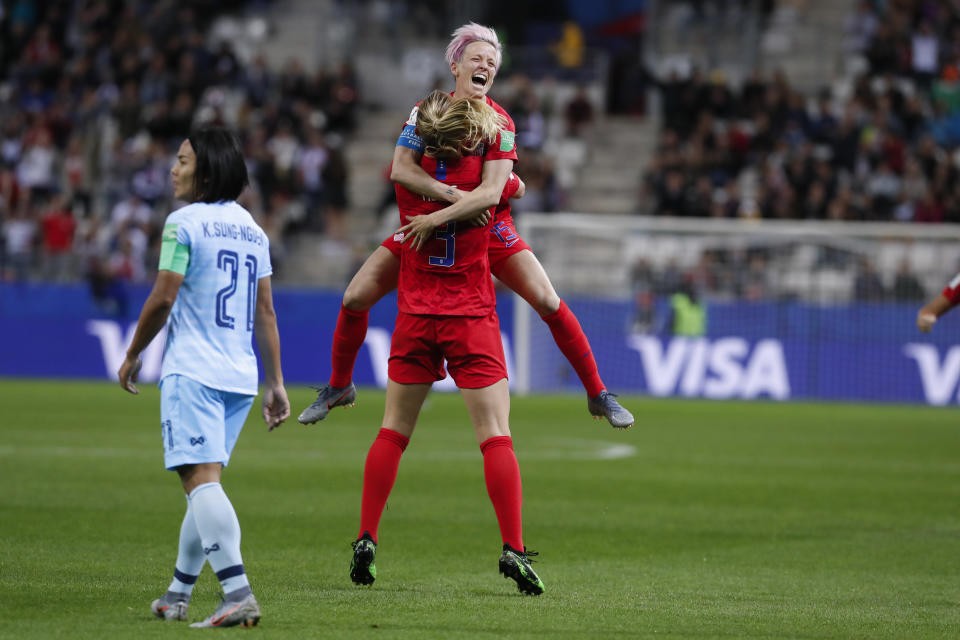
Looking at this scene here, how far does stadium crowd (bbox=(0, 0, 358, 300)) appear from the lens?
90.1ft

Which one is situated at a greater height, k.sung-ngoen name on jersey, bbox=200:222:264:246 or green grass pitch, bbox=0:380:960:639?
k.sung-ngoen name on jersey, bbox=200:222:264:246

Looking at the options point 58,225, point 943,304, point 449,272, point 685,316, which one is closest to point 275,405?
point 449,272

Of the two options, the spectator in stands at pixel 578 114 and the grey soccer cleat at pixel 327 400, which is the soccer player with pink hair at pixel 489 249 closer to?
the grey soccer cleat at pixel 327 400

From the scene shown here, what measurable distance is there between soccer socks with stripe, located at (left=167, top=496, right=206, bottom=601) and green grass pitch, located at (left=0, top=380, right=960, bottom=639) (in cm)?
15

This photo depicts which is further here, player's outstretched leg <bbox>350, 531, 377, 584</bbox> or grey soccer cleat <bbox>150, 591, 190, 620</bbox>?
player's outstretched leg <bbox>350, 531, 377, 584</bbox>

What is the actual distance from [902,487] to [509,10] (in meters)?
25.8

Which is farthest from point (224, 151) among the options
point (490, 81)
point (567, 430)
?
point (567, 430)

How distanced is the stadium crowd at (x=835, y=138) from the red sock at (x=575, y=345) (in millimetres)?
19603

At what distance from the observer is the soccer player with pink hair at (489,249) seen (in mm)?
6770

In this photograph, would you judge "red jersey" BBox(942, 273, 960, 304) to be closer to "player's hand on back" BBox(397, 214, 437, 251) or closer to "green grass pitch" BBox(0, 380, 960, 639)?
"green grass pitch" BBox(0, 380, 960, 639)

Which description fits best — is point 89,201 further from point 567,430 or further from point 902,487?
point 902,487

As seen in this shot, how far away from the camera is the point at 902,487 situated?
12.2m

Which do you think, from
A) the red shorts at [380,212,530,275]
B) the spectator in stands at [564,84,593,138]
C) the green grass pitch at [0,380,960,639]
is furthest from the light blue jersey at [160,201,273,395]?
the spectator in stands at [564,84,593,138]

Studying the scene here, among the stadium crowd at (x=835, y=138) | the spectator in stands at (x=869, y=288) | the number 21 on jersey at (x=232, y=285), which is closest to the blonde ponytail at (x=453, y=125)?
the number 21 on jersey at (x=232, y=285)
